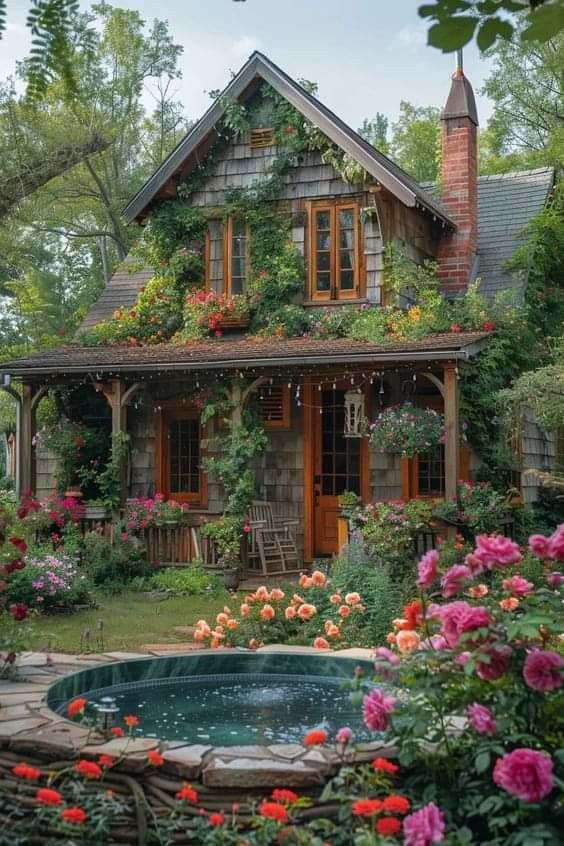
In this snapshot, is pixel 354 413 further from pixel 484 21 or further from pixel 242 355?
pixel 484 21

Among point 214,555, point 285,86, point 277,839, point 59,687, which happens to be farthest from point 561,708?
point 285,86

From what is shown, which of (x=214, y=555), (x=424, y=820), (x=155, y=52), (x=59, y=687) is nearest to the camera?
(x=424, y=820)

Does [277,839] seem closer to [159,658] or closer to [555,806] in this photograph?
[555,806]

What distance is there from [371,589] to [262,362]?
12.7 ft

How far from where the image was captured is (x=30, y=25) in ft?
4.81

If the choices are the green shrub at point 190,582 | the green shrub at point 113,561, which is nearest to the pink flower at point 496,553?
the green shrub at point 190,582

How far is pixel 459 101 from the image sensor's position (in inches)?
556

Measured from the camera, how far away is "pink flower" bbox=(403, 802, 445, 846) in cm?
308

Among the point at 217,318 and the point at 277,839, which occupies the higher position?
the point at 217,318

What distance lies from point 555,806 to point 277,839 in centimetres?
93

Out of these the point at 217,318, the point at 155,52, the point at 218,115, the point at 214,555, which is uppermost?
the point at 155,52

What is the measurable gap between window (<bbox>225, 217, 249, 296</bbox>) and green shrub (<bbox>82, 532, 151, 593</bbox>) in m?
3.87

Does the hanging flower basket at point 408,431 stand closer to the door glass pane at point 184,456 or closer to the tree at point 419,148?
the door glass pane at point 184,456

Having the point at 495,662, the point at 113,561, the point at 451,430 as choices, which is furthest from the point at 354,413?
the point at 495,662
